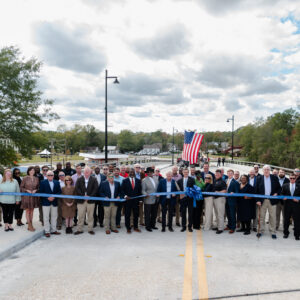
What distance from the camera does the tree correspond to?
46.7 feet

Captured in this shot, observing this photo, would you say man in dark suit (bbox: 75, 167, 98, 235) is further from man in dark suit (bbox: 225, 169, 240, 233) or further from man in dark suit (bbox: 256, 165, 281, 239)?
man in dark suit (bbox: 256, 165, 281, 239)

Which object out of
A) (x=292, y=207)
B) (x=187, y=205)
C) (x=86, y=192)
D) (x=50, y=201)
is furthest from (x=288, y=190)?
(x=50, y=201)

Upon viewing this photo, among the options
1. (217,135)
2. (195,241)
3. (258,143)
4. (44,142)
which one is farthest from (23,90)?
(217,135)

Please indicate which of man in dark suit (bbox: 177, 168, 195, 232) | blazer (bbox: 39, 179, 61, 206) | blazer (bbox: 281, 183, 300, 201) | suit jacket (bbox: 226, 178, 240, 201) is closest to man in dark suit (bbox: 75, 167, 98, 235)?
blazer (bbox: 39, 179, 61, 206)

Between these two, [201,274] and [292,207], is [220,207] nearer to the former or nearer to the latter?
[292,207]

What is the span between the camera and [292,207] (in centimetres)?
732

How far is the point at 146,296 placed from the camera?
4.07m

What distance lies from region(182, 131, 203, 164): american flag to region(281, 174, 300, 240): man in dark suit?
20.6ft

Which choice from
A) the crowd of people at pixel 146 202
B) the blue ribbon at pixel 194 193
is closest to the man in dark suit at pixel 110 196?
the crowd of people at pixel 146 202

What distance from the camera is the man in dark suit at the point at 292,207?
7.09 meters

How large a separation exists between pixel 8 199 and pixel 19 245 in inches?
70.2

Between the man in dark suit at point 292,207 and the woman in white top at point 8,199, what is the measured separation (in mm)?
7481

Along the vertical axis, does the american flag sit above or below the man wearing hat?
above

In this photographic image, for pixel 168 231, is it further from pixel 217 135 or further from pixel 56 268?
pixel 217 135
